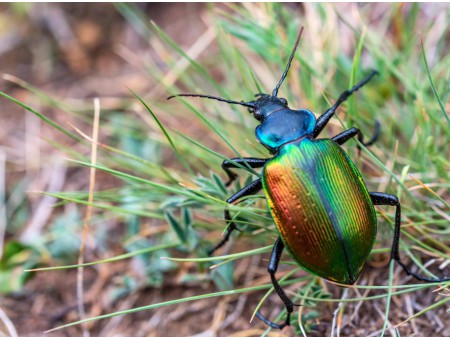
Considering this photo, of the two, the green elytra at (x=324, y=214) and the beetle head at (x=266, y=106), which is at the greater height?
the beetle head at (x=266, y=106)

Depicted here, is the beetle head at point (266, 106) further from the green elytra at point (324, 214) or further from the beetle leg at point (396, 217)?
the beetle leg at point (396, 217)

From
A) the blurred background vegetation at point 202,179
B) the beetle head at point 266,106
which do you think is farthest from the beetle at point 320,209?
the beetle head at point 266,106

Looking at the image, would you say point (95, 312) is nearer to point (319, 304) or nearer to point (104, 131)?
point (319, 304)

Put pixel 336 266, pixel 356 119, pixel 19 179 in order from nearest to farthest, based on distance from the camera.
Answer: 1. pixel 336 266
2. pixel 356 119
3. pixel 19 179

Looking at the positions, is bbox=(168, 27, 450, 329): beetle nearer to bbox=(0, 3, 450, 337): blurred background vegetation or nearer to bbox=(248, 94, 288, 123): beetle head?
bbox=(0, 3, 450, 337): blurred background vegetation

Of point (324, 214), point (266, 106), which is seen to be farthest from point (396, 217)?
point (266, 106)

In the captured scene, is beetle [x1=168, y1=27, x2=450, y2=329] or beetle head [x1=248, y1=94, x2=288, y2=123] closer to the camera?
beetle [x1=168, y1=27, x2=450, y2=329]

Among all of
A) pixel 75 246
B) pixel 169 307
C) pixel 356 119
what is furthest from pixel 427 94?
pixel 75 246

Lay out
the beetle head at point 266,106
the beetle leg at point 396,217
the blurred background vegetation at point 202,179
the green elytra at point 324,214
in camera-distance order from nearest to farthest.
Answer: the green elytra at point 324,214 < the beetle leg at point 396,217 < the blurred background vegetation at point 202,179 < the beetle head at point 266,106

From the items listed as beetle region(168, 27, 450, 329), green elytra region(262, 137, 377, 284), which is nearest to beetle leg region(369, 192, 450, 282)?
beetle region(168, 27, 450, 329)
